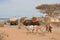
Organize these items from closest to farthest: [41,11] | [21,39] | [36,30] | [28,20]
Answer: [21,39] → [36,30] → [28,20] → [41,11]

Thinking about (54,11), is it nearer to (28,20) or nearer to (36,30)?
(28,20)

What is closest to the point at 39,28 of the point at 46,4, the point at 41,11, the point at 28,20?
the point at 28,20

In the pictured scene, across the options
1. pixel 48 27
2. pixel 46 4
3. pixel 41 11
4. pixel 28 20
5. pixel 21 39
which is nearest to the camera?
pixel 21 39

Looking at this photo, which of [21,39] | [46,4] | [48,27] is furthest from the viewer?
[46,4]

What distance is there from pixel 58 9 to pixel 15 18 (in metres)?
9.54

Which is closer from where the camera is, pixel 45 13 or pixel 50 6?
pixel 50 6

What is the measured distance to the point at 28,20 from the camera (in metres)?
37.0

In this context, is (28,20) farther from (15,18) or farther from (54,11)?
(54,11)

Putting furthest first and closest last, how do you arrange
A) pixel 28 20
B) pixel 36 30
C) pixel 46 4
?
pixel 46 4 → pixel 28 20 → pixel 36 30

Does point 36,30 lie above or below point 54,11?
below

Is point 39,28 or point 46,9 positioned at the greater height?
point 46,9

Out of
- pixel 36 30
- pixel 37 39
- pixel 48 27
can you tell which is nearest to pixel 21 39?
pixel 37 39

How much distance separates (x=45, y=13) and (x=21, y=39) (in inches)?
1385

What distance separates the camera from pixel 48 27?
24.0 meters
